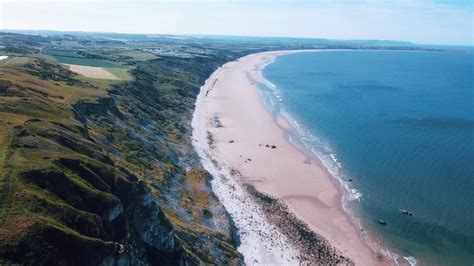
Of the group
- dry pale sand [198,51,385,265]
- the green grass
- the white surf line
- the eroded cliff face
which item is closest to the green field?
the green grass

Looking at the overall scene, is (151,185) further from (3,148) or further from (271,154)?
(271,154)

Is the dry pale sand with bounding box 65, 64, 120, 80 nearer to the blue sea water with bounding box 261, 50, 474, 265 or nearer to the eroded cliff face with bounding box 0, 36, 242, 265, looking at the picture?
the eroded cliff face with bounding box 0, 36, 242, 265

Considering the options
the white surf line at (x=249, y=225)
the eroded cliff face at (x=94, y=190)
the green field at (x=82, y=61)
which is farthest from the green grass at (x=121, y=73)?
the white surf line at (x=249, y=225)

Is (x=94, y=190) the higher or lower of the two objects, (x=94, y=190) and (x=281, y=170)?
the higher

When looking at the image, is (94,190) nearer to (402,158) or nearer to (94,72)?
(402,158)

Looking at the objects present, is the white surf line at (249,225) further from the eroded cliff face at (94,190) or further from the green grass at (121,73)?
the green grass at (121,73)

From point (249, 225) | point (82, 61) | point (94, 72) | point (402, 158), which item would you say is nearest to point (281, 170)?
point (249, 225)

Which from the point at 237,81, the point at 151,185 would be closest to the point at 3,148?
the point at 151,185
